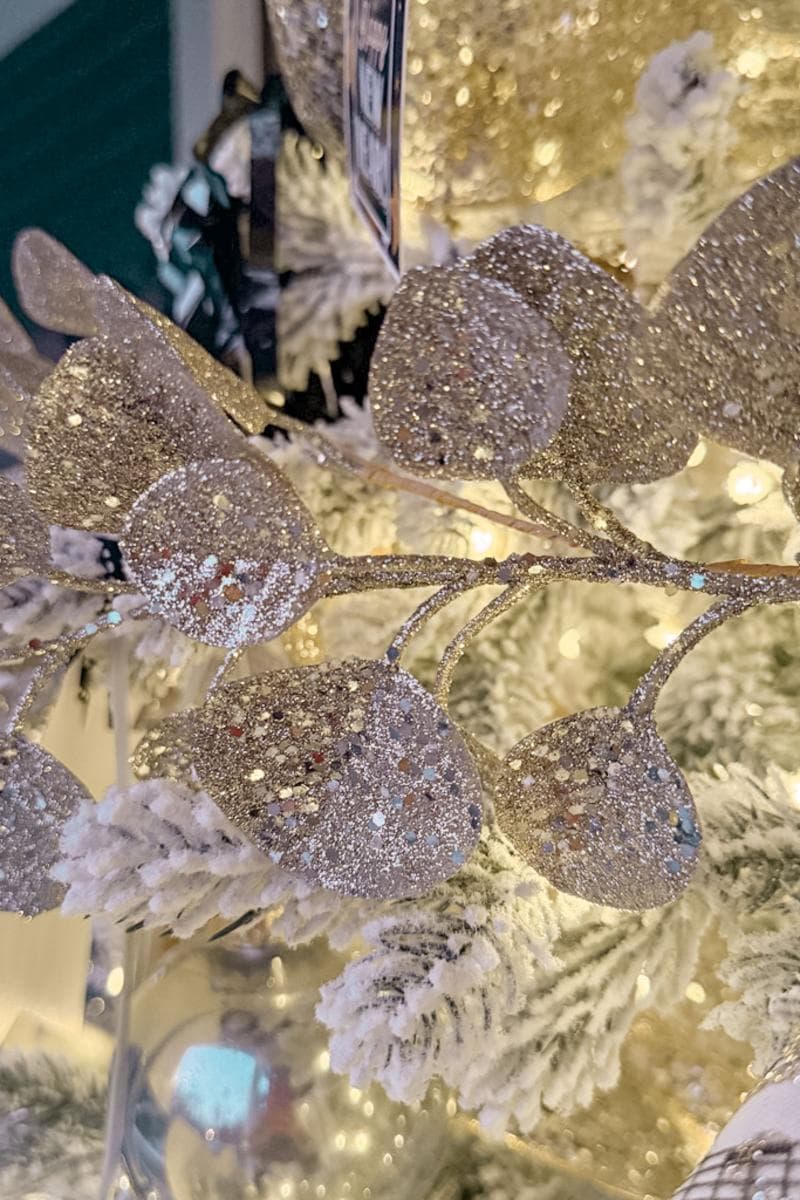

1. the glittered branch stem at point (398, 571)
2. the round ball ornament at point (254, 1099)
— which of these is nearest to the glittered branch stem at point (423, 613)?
the glittered branch stem at point (398, 571)

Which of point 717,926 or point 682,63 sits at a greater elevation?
point 682,63

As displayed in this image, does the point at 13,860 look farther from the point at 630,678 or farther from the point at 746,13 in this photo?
the point at 746,13

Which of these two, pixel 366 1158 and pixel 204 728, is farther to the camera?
pixel 366 1158

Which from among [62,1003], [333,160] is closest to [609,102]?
[333,160]

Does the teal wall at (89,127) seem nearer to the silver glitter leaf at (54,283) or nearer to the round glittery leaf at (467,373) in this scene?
the silver glitter leaf at (54,283)

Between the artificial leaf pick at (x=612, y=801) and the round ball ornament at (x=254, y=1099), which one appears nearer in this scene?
the artificial leaf pick at (x=612, y=801)

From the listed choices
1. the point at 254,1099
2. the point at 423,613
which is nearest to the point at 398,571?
the point at 423,613
